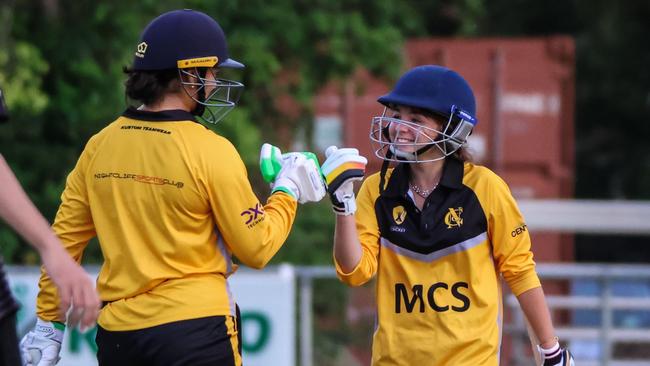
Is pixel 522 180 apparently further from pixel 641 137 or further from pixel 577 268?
pixel 641 137

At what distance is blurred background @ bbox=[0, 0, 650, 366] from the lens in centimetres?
1017

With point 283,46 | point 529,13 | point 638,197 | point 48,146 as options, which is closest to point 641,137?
point 638,197

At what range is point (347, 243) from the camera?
4758 mm

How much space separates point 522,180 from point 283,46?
325 cm

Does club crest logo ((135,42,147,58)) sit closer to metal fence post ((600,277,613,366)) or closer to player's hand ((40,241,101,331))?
player's hand ((40,241,101,331))

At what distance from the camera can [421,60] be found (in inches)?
528

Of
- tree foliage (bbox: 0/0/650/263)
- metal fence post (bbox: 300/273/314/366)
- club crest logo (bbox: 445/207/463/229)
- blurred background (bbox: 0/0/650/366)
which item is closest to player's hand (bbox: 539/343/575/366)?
club crest logo (bbox: 445/207/463/229)

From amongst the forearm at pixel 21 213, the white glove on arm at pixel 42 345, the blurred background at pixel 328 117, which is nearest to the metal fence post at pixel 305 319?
the blurred background at pixel 328 117

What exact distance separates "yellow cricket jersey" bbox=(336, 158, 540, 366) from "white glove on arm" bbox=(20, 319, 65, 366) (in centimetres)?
106

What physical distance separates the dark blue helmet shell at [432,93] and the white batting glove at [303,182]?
1.45 feet

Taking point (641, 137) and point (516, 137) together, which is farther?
point (641, 137)

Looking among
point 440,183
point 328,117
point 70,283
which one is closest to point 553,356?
point 440,183

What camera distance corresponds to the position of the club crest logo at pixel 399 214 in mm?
5012

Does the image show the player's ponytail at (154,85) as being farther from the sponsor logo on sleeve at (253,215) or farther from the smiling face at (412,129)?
the smiling face at (412,129)
